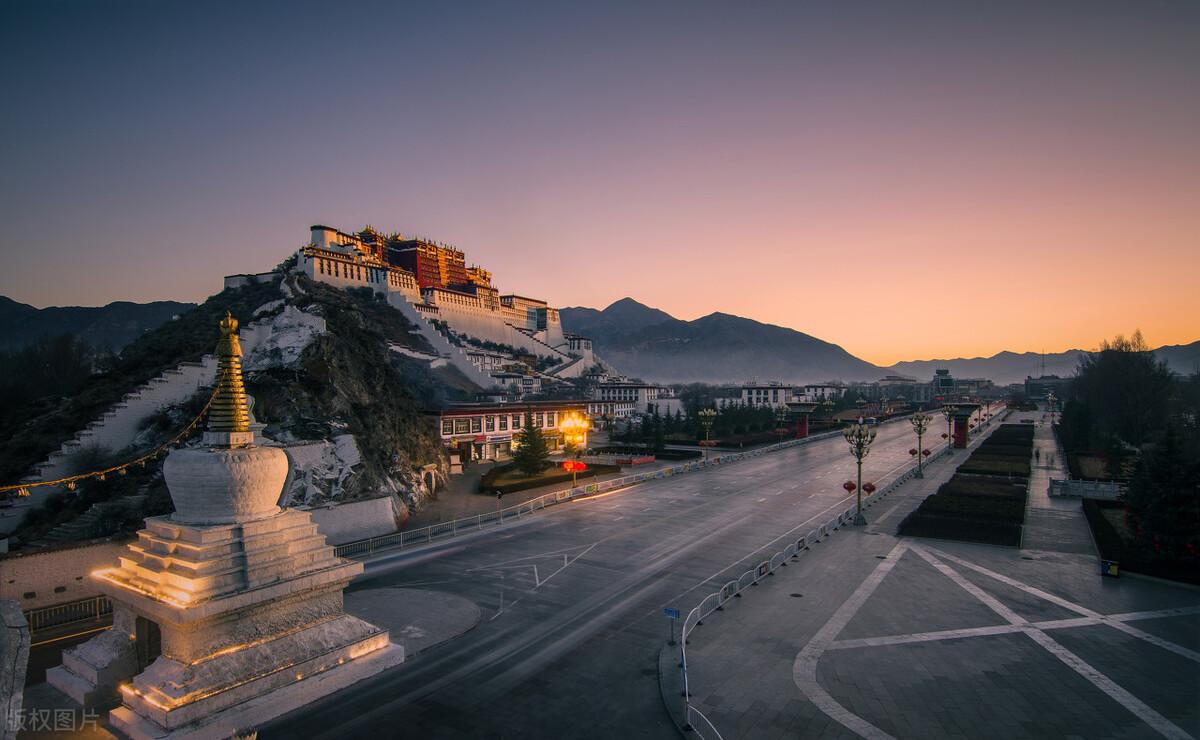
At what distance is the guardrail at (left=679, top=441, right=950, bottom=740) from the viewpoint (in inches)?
473

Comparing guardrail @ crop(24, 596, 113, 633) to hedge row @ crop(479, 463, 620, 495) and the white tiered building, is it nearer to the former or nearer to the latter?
hedge row @ crop(479, 463, 620, 495)

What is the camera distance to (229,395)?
45.4ft

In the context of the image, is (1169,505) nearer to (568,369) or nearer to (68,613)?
(68,613)

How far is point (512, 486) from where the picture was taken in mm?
40469

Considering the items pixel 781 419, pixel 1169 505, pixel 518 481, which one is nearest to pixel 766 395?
pixel 781 419

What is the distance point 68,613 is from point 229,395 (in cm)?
1192

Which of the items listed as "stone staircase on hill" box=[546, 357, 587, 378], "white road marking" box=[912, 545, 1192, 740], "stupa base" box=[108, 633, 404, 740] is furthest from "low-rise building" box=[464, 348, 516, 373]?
"white road marking" box=[912, 545, 1192, 740]

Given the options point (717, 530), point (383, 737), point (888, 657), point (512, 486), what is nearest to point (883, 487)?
point (717, 530)

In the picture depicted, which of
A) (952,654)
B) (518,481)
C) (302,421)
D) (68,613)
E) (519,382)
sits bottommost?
(952,654)

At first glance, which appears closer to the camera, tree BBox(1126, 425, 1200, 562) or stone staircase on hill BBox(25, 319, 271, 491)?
tree BBox(1126, 425, 1200, 562)

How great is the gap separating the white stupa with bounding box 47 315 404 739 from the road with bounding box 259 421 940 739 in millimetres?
953

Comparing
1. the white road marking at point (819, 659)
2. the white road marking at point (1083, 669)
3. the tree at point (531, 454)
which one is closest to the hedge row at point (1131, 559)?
the white road marking at point (1083, 669)

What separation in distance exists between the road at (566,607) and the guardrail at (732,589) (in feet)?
1.92

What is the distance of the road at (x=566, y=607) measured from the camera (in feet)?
41.1
